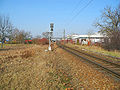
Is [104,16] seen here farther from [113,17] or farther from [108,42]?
[108,42]

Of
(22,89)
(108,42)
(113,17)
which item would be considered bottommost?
(22,89)

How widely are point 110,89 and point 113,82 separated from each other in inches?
30.0

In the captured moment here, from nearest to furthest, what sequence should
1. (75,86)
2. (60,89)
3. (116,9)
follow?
(60,89), (75,86), (116,9)

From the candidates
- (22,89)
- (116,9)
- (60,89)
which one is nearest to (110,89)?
(60,89)

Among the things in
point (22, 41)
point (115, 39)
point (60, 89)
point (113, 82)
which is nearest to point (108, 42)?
point (115, 39)

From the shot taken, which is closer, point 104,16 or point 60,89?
point 60,89

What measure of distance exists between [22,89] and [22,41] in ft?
164

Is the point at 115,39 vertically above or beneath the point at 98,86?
above

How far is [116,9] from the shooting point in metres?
26.9

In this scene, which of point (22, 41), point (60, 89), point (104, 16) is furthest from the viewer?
point (22, 41)

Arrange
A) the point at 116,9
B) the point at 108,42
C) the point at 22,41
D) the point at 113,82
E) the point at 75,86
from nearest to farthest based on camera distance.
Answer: the point at 75,86
the point at 113,82
the point at 108,42
the point at 116,9
the point at 22,41

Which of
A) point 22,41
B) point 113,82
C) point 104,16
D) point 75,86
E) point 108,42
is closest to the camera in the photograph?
point 75,86

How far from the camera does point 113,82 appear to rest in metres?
5.24

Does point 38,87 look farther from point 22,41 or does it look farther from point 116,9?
point 22,41
